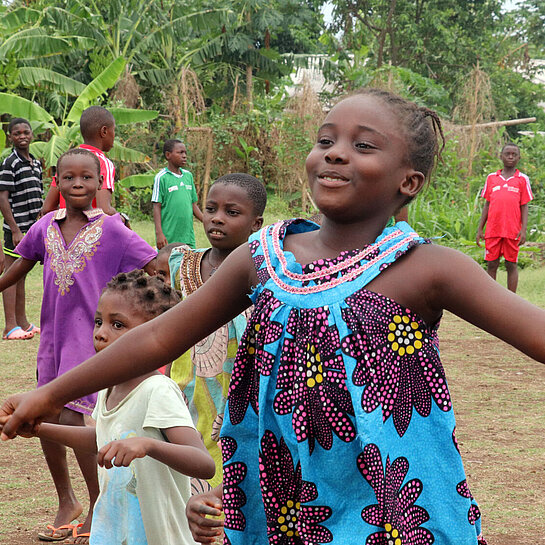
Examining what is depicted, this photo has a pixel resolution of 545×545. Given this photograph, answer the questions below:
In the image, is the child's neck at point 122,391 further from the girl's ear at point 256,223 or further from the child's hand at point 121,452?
the girl's ear at point 256,223

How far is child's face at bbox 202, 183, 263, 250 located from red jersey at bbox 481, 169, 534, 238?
762 cm

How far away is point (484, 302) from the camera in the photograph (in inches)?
65.3

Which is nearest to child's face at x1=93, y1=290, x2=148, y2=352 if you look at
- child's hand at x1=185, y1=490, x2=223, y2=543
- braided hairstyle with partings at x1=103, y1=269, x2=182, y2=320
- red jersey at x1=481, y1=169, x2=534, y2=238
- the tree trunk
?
braided hairstyle with partings at x1=103, y1=269, x2=182, y2=320

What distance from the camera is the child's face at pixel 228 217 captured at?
3.56 meters

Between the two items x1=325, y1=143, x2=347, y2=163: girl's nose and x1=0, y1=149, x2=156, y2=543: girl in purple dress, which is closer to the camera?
x1=325, y1=143, x2=347, y2=163: girl's nose

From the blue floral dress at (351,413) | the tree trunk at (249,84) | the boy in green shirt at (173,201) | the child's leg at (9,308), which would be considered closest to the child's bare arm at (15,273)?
the blue floral dress at (351,413)

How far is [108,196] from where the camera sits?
5941mm

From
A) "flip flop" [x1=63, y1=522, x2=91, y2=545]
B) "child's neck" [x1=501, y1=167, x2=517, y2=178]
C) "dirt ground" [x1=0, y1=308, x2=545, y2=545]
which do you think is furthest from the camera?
"child's neck" [x1=501, y1=167, x2=517, y2=178]

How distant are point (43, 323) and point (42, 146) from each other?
32.9ft

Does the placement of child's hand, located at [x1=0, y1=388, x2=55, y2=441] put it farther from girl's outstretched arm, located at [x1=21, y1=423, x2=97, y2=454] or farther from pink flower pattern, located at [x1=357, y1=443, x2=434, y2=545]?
pink flower pattern, located at [x1=357, y1=443, x2=434, y2=545]

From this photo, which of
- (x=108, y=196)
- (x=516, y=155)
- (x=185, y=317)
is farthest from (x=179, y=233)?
(x=185, y=317)

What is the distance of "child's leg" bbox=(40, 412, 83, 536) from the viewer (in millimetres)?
3895

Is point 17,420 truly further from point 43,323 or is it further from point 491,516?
point 491,516

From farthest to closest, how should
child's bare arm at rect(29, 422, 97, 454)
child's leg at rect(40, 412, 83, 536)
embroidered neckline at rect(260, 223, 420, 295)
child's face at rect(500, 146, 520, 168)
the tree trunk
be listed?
the tree trunk
child's face at rect(500, 146, 520, 168)
child's leg at rect(40, 412, 83, 536)
child's bare arm at rect(29, 422, 97, 454)
embroidered neckline at rect(260, 223, 420, 295)
